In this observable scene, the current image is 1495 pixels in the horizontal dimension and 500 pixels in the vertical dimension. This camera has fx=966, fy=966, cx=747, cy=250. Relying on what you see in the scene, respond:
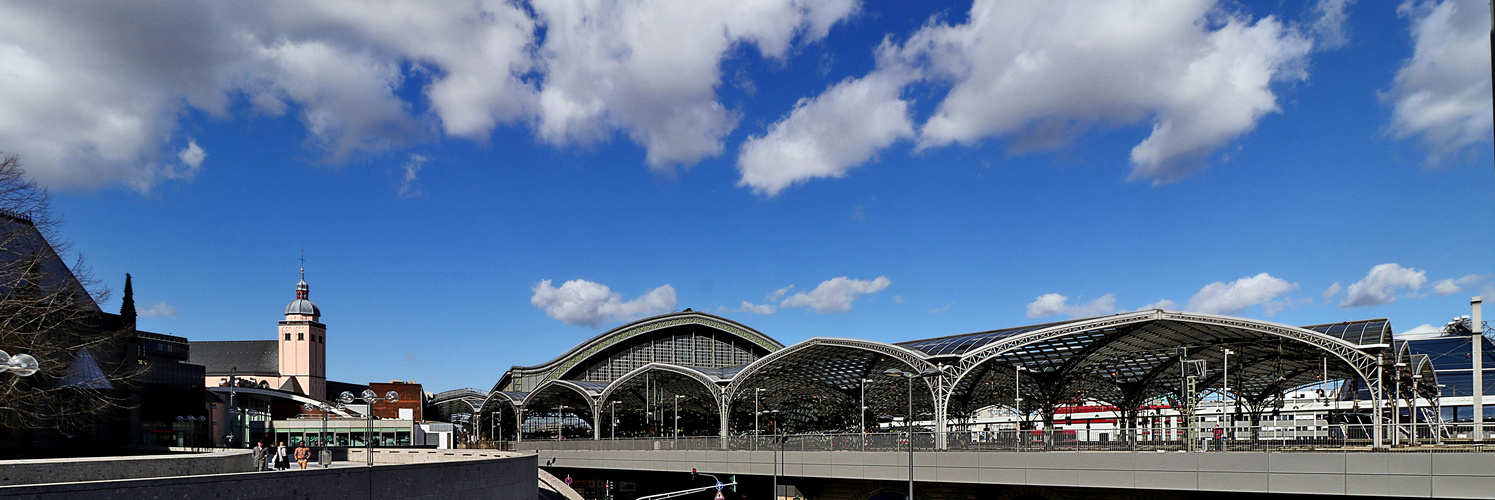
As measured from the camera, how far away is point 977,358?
46.9 metres

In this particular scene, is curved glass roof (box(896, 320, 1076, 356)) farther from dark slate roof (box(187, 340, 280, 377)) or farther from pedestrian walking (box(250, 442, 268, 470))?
dark slate roof (box(187, 340, 280, 377))

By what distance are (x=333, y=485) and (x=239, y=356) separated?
464 ft

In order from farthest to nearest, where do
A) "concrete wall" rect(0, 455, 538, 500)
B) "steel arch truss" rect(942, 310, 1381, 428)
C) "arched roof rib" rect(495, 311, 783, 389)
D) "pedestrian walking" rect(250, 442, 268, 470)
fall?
"arched roof rib" rect(495, 311, 783, 389)
"steel arch truss" rect(942, 310, 1381, 428)
"pedestrian walking" rect(250, 442, 268, 470)
"concrete wall" rect(0, 455, 538, 500)

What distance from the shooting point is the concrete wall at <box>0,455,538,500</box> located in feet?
58.9

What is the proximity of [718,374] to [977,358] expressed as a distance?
33.5 metres

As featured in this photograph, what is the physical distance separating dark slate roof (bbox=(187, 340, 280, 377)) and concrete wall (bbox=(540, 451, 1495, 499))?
122234 mm

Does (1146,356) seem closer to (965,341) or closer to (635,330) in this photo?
(965,341)

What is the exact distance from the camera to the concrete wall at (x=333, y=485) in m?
17.9

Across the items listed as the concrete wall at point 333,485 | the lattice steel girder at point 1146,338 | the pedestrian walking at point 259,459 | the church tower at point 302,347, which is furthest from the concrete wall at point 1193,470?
the church tower at point 302,347

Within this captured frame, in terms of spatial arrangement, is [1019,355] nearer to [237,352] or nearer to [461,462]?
[461,462]

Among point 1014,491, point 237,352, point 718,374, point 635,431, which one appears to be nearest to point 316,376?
point 237,352

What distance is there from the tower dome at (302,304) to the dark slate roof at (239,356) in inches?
338

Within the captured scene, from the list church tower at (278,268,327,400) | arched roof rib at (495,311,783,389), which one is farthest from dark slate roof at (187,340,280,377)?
arched roof rib at (495,311,783,389)

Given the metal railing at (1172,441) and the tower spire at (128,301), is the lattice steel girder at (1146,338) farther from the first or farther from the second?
the tower spire at (128,301)
